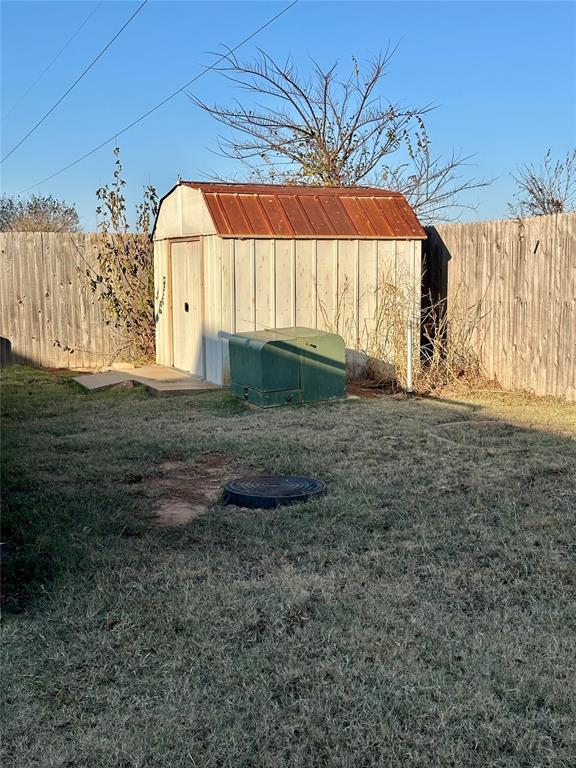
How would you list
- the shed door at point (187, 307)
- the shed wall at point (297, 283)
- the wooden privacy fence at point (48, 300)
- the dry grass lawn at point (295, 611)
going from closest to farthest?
the dry grass lawn at point (295, 611) < the shed wall at point (297, 283) < the shed door at point (187, 307) < the wooden privacy fence at point (48, 300)

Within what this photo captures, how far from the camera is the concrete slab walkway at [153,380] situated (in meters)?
10.0

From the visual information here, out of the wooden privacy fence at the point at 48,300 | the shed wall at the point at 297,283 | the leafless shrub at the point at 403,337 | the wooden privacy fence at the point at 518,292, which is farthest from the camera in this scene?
the wooden privacy fence at the point at 48,300

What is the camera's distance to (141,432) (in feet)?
25.1

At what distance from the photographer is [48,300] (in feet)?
42.8

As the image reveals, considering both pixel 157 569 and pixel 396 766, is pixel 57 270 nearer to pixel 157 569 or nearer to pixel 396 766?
pixel 157 569

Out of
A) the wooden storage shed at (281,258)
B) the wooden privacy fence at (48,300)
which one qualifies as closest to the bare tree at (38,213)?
the wooden privacy fence at (48,300)

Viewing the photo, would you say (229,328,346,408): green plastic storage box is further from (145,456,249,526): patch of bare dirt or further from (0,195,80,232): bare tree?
(0,195,80,232): bare tree

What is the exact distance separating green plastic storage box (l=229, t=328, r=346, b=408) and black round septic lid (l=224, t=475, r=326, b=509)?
271 centimetres

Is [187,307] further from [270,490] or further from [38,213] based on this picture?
[38,213]

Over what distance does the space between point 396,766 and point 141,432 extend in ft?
17.8

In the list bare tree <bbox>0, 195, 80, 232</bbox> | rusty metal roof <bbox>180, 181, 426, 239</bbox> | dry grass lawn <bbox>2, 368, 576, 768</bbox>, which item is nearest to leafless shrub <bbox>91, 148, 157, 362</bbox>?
rusty metal roof <bbox>180, 181, 426, 239</bbox>

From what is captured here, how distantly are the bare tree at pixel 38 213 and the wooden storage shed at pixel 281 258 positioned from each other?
1910 centimetres

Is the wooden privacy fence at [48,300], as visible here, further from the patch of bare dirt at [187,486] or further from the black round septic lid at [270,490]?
the black round septic lid at [270,490]

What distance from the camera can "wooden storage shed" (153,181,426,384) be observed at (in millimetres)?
9883
